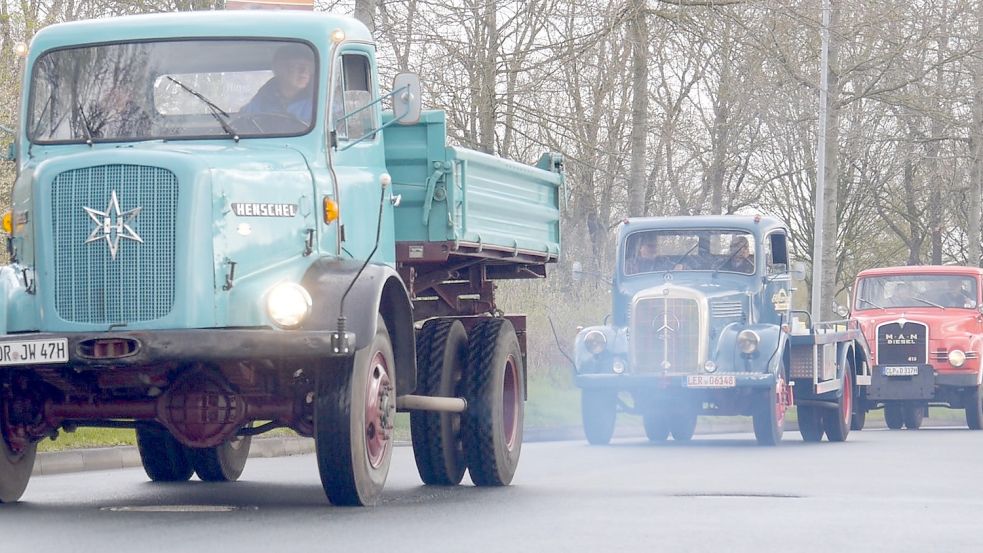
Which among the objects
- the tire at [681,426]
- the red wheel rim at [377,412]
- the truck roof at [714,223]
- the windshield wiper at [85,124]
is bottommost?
the tire at [681,426]

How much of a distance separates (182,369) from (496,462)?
131 inches

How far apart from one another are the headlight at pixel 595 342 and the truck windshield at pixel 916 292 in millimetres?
8441

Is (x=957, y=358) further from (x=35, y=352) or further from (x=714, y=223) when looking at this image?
(x=35, y=352)

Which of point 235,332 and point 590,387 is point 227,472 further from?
point 590,387

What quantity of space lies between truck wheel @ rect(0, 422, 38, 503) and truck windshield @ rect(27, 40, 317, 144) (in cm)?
184

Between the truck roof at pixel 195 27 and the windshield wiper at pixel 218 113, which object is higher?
the truck roof at pixel 195 27

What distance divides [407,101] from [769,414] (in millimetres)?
10021

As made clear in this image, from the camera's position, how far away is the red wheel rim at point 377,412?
10.2 m

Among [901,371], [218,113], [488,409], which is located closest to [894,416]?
[901,371]

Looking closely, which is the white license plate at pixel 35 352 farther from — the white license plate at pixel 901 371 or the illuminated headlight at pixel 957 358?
the illuminated headlight at pixel 957 358

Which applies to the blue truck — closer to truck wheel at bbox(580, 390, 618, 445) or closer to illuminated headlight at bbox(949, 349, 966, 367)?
truck wheel at bbox(580, 390, 618, 445)

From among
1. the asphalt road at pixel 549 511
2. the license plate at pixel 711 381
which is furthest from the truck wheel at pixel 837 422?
the asphalt road at pixel 549 511

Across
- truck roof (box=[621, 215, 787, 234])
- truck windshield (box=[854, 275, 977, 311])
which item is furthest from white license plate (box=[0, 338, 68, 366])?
truck windshield (box=[854, 275, 977, 311])

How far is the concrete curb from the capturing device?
48.6ft
